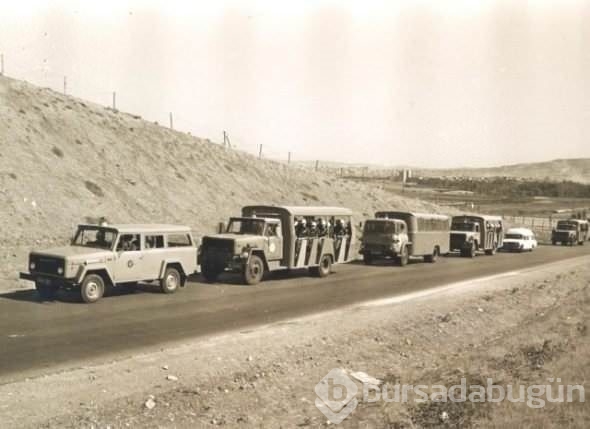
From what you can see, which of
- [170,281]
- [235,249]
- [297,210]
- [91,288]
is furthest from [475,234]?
[91,288]

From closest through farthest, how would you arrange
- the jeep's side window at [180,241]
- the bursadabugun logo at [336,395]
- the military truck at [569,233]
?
the bursadabugun logo at [336,395], the jeep's side window at [180,241], the military truck at [569,233]

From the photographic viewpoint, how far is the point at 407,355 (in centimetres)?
1065

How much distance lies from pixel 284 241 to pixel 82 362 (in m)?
10.7

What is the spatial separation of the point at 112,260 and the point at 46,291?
1.65 metres

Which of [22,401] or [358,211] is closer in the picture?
[22,401]

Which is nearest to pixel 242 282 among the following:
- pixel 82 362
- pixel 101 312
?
pixel 101 312

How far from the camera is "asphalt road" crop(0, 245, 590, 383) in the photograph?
379 inches

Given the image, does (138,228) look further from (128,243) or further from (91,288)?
(91,288)

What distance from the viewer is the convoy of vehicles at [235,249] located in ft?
45.3

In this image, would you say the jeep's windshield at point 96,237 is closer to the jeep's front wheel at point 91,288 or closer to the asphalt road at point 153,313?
the jeep's front wheel at point 91,288

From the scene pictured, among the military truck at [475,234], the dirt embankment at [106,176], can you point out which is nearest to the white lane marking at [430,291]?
the military truck at [475,234]

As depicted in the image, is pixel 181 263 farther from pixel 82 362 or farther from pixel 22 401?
pixel 22 401

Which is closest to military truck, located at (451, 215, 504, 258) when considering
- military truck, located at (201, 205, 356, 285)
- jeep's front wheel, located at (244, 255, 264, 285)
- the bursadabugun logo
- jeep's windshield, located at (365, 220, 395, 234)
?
jeep's windshield, located at (365, 220, 395, 234)

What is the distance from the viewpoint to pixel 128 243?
48.5 feet
